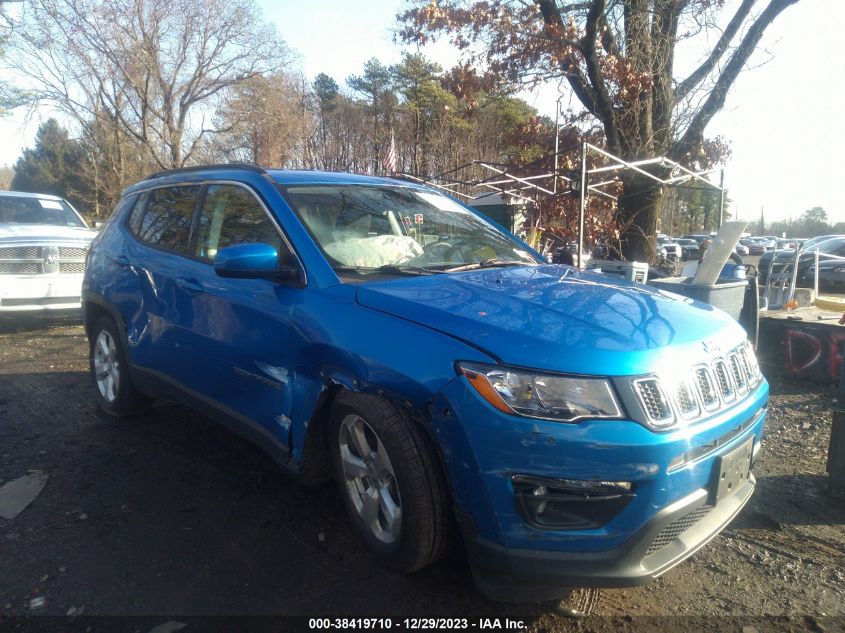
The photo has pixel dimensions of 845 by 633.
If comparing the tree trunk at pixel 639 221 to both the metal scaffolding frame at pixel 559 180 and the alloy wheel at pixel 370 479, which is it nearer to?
the metal scaffolding frame at pixel 559 180

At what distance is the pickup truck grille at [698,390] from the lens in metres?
2.30

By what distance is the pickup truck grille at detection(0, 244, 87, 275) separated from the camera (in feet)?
26.3

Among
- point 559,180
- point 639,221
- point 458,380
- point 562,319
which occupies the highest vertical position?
point 559,180

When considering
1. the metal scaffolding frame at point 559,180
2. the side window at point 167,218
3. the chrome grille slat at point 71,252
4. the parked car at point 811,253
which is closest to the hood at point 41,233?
the chrome grille slat at point 71,252

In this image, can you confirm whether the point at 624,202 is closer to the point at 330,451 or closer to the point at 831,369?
the point at 831,369

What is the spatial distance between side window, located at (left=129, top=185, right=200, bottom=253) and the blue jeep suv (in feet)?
0.32

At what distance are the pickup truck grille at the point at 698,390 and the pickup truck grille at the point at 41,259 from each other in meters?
8.25

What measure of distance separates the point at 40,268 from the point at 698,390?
27.4ft

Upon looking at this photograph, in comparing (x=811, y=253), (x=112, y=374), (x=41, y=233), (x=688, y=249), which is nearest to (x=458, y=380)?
(x=112, y=374)

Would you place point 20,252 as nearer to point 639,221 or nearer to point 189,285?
point 189,285

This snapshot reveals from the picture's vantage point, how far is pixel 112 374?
4.98 m

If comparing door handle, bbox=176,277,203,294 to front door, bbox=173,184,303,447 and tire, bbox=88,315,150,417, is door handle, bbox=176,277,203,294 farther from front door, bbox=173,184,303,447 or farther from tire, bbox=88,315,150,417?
tire, bbox=88,315,150,417

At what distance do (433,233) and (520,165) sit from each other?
7.30 metres

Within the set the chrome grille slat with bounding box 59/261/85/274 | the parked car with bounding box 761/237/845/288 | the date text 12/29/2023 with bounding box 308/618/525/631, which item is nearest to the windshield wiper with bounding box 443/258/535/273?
the date text 12/29/2023 with bounding box 308/618/525/631
